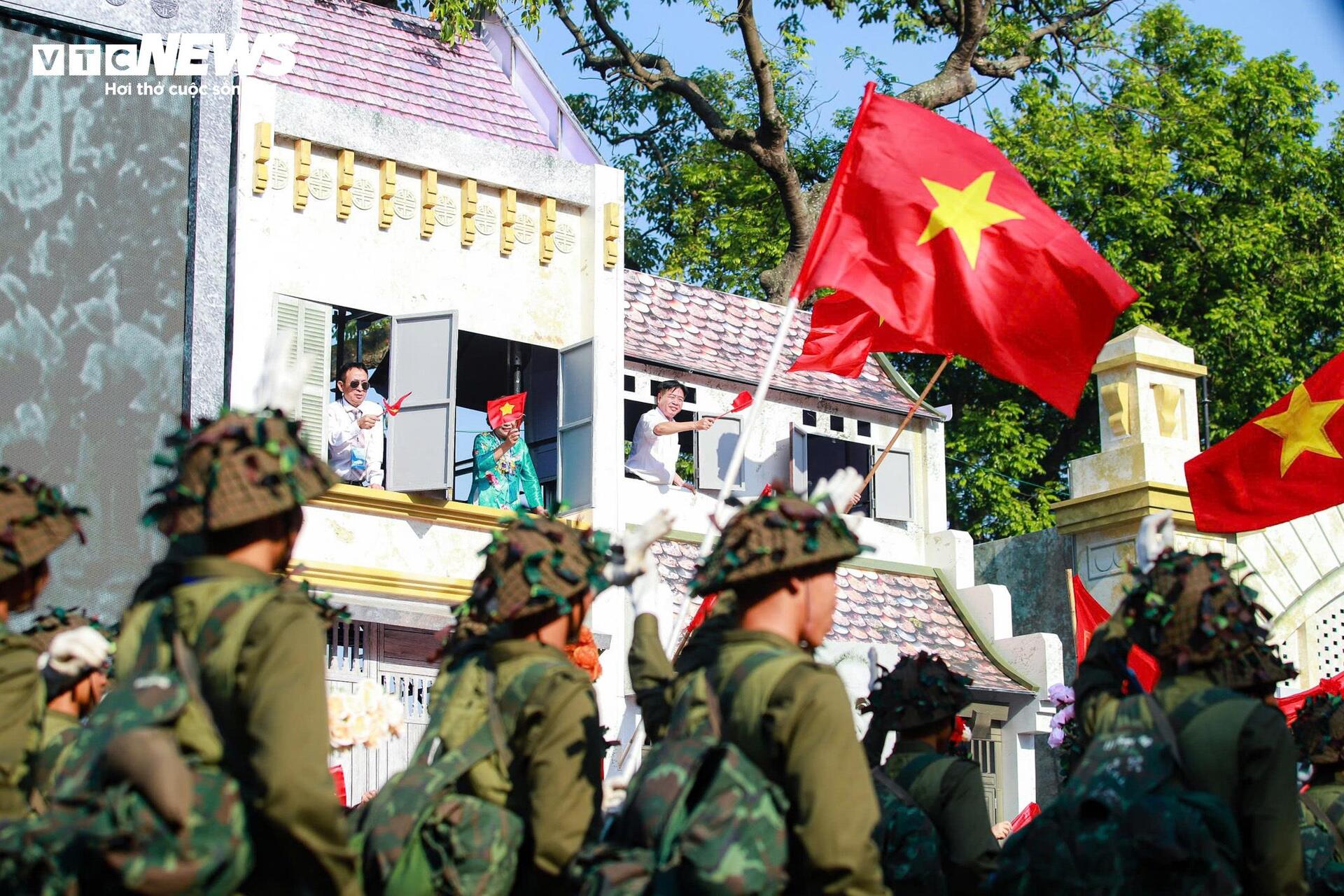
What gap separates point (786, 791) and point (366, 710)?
3605 mm

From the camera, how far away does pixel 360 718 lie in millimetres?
8312


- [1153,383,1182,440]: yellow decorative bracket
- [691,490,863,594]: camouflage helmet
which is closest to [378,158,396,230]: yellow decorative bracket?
[1153,383,1182,440]: yellow decorative bracket

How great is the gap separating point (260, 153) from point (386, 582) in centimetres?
347

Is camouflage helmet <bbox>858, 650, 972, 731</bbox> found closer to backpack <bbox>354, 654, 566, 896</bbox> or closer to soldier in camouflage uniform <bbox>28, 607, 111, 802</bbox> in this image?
backpack <bbox>354, 654, 566, 896</bbox>

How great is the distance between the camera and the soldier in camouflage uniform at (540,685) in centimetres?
569

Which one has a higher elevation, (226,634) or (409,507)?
(409,507)

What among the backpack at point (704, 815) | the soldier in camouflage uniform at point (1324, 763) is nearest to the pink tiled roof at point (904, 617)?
the soldier in camouflage uniform at point (1324, 763)

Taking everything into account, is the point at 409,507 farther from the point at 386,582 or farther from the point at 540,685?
the point at 540,685

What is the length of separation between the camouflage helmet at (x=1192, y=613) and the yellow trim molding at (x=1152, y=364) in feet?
42.5

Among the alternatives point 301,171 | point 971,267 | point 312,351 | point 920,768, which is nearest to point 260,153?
point 301,171

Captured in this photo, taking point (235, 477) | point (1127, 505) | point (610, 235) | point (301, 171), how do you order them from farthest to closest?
point (1127, 505) < point (610, 235) < point (301, 171) < point (235, 477)

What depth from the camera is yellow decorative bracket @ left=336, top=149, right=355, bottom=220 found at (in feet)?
51.5

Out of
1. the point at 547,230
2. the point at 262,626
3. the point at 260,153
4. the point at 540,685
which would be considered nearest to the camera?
the point at 262,626

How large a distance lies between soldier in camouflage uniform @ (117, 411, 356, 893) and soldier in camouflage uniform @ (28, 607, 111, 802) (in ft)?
2.19
